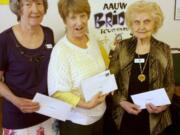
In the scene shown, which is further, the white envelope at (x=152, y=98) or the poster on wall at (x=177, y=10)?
the poster on wall at (x=177, y=10)

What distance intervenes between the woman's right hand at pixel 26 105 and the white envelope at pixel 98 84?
298 mm

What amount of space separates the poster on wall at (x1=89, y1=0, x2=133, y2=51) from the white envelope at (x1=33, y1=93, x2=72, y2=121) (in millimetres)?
984

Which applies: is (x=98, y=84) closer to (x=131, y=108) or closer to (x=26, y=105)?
(x=131, y=108)

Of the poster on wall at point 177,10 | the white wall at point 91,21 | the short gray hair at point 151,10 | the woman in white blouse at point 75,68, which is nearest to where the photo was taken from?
the woman in white blouse at point 75,68

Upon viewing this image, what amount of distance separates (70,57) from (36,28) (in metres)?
0.30

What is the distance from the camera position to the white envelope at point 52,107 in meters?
1.74

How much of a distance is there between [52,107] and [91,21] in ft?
3.52

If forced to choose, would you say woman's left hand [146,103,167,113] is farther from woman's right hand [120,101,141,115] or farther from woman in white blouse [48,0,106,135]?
woman in white blouse [48,0,106,135]

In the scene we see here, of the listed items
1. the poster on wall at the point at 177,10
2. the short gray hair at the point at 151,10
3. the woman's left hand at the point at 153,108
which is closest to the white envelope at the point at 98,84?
the woman's left hand at the point at 153,108

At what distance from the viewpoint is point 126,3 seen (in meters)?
2.63

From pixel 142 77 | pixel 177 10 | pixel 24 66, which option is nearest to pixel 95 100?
pixel 142 77

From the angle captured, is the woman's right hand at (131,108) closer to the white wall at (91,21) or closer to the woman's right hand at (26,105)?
the woman's right hand at (26,105)

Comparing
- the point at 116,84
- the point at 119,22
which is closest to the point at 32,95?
the point at 116,84

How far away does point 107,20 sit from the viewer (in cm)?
264
